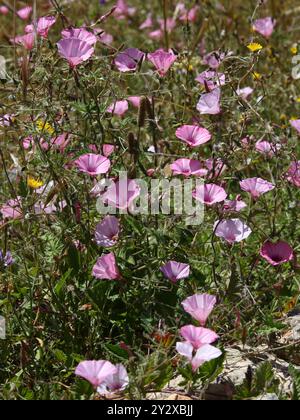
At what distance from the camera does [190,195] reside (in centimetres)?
186

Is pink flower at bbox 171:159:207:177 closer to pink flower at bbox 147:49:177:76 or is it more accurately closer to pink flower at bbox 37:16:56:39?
pink flower at bbox 147:49:177:76

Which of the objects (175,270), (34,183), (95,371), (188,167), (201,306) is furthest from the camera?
(34,183)

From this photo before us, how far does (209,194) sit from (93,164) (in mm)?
267

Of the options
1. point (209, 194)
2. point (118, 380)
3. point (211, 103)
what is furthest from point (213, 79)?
point (118, 380)

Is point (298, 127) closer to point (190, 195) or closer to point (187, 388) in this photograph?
point (190, 195)

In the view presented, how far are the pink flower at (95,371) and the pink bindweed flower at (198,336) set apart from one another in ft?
0.52

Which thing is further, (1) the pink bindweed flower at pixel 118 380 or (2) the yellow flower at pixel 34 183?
(2) the yellow flower at pixel 34 183

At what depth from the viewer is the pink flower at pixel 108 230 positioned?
1.78 meters

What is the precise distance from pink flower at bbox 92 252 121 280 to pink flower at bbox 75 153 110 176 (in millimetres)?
188

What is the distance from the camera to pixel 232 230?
181 cm

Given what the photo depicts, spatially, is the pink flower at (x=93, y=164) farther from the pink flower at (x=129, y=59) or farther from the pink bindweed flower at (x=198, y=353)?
the pink bindweed flower at (x=198, y=353)

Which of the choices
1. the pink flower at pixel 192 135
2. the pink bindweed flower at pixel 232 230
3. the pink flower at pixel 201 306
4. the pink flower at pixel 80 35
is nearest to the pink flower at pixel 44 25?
the pink flower at pixel 80 35

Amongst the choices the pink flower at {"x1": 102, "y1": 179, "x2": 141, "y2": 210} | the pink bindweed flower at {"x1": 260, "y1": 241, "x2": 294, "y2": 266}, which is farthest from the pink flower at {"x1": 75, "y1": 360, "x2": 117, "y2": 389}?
the pink bindweed flower at {"x1": 260, "y1": 241, "x2": 294, "y2": 266}

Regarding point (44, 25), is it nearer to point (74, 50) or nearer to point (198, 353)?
point (74, 50)
